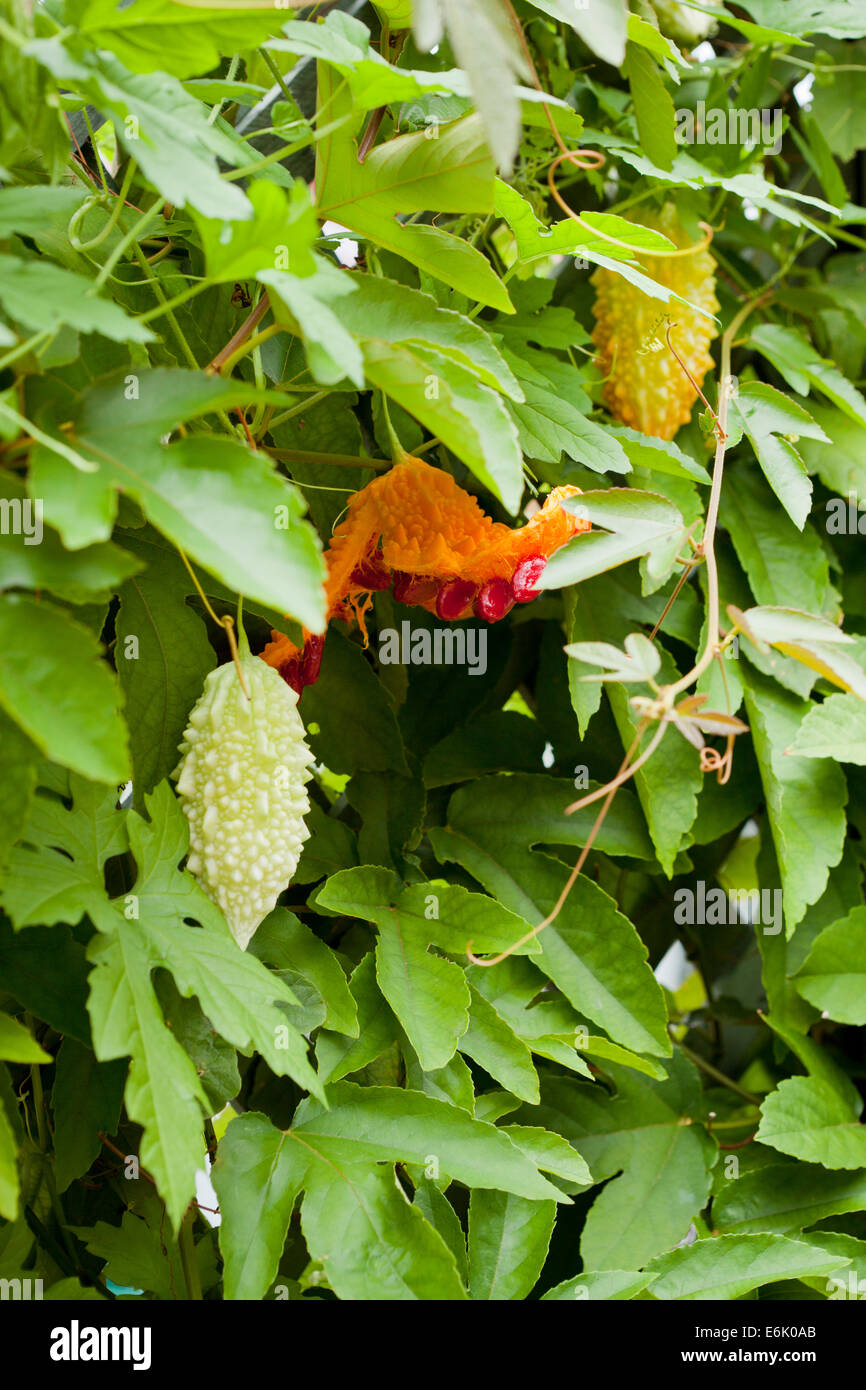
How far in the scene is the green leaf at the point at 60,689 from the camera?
0.41m

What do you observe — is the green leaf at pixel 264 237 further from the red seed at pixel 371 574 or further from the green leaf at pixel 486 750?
the green leaf at pixel 486 750

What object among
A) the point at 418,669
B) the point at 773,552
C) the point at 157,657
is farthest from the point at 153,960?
the point at 773,552

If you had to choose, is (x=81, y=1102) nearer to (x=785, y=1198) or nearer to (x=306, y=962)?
(x=306, y=962)

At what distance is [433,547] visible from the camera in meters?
0.69

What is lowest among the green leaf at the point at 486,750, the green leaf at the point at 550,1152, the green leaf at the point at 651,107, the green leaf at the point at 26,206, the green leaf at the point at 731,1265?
the green leaf at the point at 731,1265

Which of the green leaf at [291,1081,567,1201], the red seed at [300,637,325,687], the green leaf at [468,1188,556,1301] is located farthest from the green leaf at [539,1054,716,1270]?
the red seed at [300,637,325,687]

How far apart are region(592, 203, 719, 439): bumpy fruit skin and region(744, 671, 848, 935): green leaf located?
24 cm

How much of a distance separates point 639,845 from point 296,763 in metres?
0.36

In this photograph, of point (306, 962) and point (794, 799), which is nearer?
point (306, 962)

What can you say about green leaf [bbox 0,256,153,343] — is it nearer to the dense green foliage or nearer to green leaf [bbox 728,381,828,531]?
the dense green foliage

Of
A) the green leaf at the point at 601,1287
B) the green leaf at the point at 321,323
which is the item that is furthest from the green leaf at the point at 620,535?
the green leaf at the point at 601,1287

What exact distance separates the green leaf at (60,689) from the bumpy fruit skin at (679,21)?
777 millimetres

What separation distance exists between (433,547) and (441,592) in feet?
0.13

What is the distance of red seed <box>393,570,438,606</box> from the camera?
72 cm
